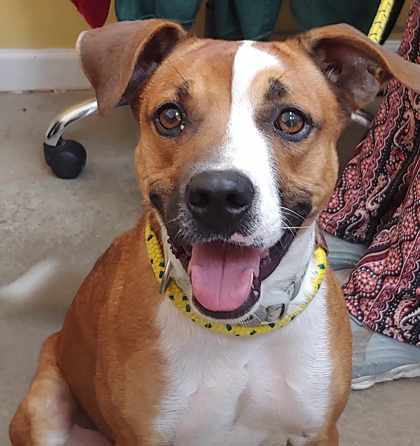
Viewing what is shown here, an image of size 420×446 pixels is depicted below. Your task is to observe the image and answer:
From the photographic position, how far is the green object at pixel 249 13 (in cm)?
259

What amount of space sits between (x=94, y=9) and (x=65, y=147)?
0.49 meters

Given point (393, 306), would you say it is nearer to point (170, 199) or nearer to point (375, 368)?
point (375, 368)

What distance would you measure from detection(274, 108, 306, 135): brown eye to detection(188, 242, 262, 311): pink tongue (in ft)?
0.64

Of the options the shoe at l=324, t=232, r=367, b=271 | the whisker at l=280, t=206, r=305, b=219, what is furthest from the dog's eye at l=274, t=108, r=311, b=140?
the shoe at l=324, t=232, r=367, b=271

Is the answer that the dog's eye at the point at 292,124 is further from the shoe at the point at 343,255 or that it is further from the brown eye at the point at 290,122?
the shoe at the point at 343,255

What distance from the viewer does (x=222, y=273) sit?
136cm

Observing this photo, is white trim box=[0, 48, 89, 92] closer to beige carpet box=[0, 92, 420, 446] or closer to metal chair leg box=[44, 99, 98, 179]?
beige carpet box=[0, 92, 420, 446]

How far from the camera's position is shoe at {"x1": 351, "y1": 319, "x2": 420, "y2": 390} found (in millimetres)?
2182

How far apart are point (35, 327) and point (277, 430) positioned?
0.94 metres

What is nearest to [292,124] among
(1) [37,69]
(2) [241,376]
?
(2) [241,376]

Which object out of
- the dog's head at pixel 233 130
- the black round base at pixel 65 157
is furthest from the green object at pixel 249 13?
the dog's head at pixel 233 130

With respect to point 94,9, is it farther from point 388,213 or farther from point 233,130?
point 233,130

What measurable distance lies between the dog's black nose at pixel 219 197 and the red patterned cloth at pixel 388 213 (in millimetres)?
1091

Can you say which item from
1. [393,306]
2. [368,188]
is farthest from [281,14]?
[393,306]
